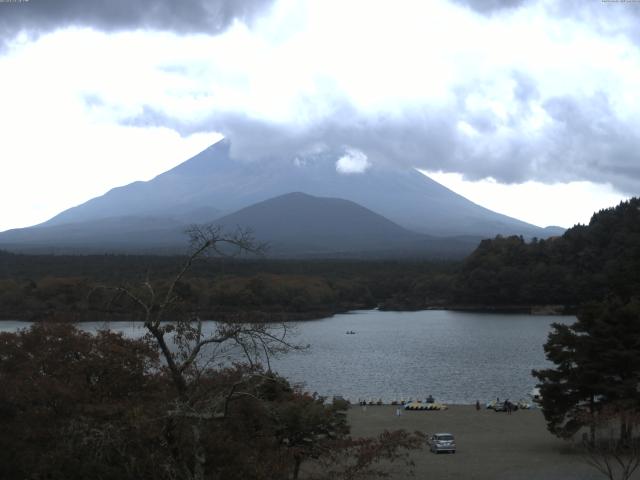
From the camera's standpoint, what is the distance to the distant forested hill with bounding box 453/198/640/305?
2758 inches

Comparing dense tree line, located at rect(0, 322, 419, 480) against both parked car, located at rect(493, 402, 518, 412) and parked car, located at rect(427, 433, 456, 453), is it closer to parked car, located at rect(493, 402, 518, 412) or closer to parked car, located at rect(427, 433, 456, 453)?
parked car, located at rect(427, 433, 456, 453)

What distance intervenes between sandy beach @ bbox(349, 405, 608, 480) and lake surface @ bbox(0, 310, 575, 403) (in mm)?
3460

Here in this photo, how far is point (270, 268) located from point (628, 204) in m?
39.4

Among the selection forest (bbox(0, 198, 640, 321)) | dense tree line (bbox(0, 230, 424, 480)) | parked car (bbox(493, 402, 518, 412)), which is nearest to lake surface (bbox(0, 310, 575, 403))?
parked car (bbox(493, 402, 518, 412))

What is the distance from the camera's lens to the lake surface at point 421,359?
29984mm

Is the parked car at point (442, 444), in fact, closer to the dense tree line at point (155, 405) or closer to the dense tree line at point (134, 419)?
the dense tree line at point (134, 419)

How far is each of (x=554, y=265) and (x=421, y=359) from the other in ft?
126

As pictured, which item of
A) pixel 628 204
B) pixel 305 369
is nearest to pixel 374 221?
pixel 628 204

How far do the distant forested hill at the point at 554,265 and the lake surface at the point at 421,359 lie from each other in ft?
29.5

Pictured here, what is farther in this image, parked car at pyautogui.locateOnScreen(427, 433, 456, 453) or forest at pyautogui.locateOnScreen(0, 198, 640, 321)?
forest at pyautogui.locateOnScreen(0, 198, 640, 321)

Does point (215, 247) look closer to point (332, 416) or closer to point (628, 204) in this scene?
point (332, 416)

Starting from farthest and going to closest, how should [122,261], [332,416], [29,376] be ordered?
[122,261]
[332,416]
[29,376]

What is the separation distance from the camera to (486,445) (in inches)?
736

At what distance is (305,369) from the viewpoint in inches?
1410
